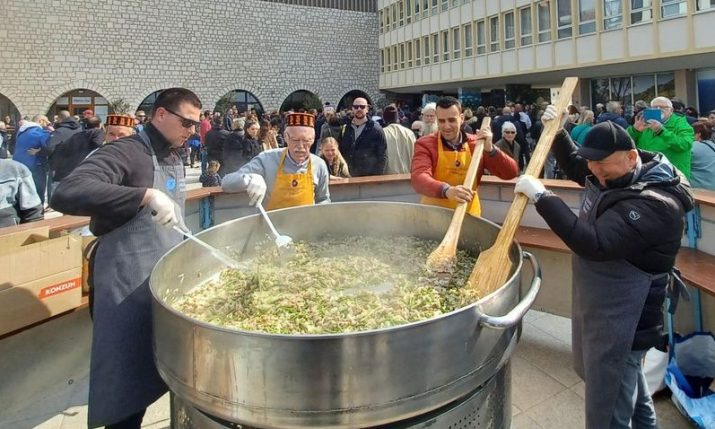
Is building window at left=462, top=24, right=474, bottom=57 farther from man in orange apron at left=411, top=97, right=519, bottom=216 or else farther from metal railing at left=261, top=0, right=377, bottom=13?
man in orange apron at left=411, top=97, right=519, bottom=216

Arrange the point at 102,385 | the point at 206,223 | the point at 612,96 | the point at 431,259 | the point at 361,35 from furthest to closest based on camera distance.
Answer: the point at 361,35
the point at 612,96
the point at 206,223
the point at 431,259
the point at 102,385

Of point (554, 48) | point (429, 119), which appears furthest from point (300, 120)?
point (554, 48)

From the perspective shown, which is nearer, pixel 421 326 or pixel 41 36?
pixel 421 326

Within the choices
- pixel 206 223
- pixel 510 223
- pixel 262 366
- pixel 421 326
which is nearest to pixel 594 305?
pixel 510 223

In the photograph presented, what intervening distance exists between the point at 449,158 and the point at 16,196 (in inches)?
135

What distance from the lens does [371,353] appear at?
128 centimetres

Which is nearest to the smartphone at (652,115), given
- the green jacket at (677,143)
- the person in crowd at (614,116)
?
the green jacket at (677,143)

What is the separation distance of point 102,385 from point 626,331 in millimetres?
2122

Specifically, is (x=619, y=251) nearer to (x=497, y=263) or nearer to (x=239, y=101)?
(x=497, y=263)

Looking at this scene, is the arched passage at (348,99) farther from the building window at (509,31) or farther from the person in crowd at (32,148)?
the person in crowd at (32,148)

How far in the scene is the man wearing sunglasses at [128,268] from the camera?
186cm

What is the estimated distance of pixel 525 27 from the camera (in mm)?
23438

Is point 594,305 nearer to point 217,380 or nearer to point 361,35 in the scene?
→ point 217,380

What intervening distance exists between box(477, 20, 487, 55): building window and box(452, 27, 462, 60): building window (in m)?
1.47
